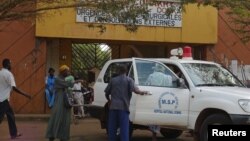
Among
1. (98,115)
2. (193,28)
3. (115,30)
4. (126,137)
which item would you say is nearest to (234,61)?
(193,28)

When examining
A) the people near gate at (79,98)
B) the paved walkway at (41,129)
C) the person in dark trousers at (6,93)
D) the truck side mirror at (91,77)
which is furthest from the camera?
the truck side mirror at (91,77)

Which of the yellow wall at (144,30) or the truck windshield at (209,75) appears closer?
the truck windshield at (209,75)

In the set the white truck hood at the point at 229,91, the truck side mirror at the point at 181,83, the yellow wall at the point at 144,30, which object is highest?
the yellow wall at the point at 144,30

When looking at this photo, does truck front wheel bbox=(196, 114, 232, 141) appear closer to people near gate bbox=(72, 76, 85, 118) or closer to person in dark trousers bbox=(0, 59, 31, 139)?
person in dark trousers bbox=(0, 59, 31, 139)

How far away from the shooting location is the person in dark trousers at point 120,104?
938 centimetres

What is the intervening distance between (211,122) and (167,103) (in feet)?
3.53

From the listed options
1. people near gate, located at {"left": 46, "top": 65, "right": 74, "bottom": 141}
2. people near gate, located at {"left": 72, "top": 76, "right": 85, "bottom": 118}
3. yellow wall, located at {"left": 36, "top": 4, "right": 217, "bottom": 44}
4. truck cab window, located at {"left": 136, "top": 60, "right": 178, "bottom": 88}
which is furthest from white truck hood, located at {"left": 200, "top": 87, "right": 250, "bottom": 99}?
yellow wall, located at {"left": 36, "top": 4, "right": 217, "bottom": 44}

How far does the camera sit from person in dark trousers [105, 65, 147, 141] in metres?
9.38

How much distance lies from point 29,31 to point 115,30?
2820 millimetres

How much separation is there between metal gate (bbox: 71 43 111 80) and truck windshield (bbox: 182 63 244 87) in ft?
30.4

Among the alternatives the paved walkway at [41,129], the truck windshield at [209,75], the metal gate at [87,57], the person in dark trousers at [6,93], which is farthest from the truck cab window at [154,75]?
the metal gate at [87,57]

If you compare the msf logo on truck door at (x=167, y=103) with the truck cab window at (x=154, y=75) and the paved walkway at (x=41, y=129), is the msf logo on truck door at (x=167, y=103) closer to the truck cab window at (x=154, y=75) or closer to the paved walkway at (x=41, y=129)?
the truck cab window at (x=154, y=75)

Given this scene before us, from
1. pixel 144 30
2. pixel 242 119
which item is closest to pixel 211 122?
pixel 242 119

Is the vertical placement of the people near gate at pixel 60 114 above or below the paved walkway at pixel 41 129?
above
